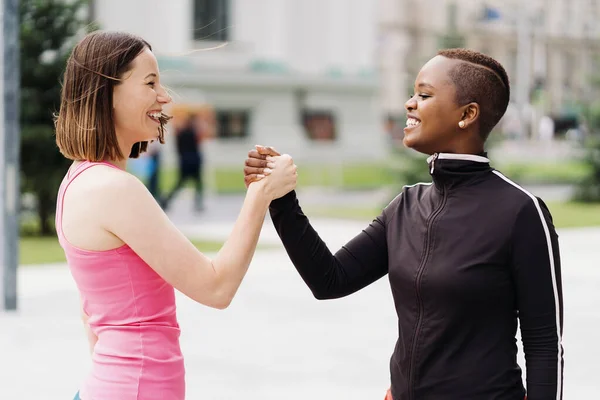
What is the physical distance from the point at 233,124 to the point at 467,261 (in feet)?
111

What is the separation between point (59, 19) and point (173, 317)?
13277mm

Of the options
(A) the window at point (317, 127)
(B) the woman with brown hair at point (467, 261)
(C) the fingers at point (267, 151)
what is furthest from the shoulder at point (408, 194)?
(A) the window at point (317, 127)

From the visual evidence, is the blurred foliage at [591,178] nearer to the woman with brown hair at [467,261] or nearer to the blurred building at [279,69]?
the blurred building at [279,69]

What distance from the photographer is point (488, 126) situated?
93.2 inches

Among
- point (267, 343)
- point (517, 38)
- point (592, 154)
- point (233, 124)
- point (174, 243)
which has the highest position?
point (517, 38)

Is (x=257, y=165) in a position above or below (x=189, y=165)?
above

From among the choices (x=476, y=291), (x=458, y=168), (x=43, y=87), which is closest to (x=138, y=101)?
(x=458, y=168)

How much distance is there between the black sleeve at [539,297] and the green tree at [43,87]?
12.6 meters

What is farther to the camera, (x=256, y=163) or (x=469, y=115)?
(x=256, y=163)

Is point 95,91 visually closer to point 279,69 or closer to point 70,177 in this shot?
point 70,177

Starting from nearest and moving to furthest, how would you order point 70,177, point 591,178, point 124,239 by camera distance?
1. point 124,239
2. point 70,177
3. point 591,178

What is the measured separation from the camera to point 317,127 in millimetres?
37125

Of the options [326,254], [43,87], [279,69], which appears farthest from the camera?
[279,69]

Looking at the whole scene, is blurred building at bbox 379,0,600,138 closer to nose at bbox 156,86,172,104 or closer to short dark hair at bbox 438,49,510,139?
short dark hair at bbox 438,49,510,139
